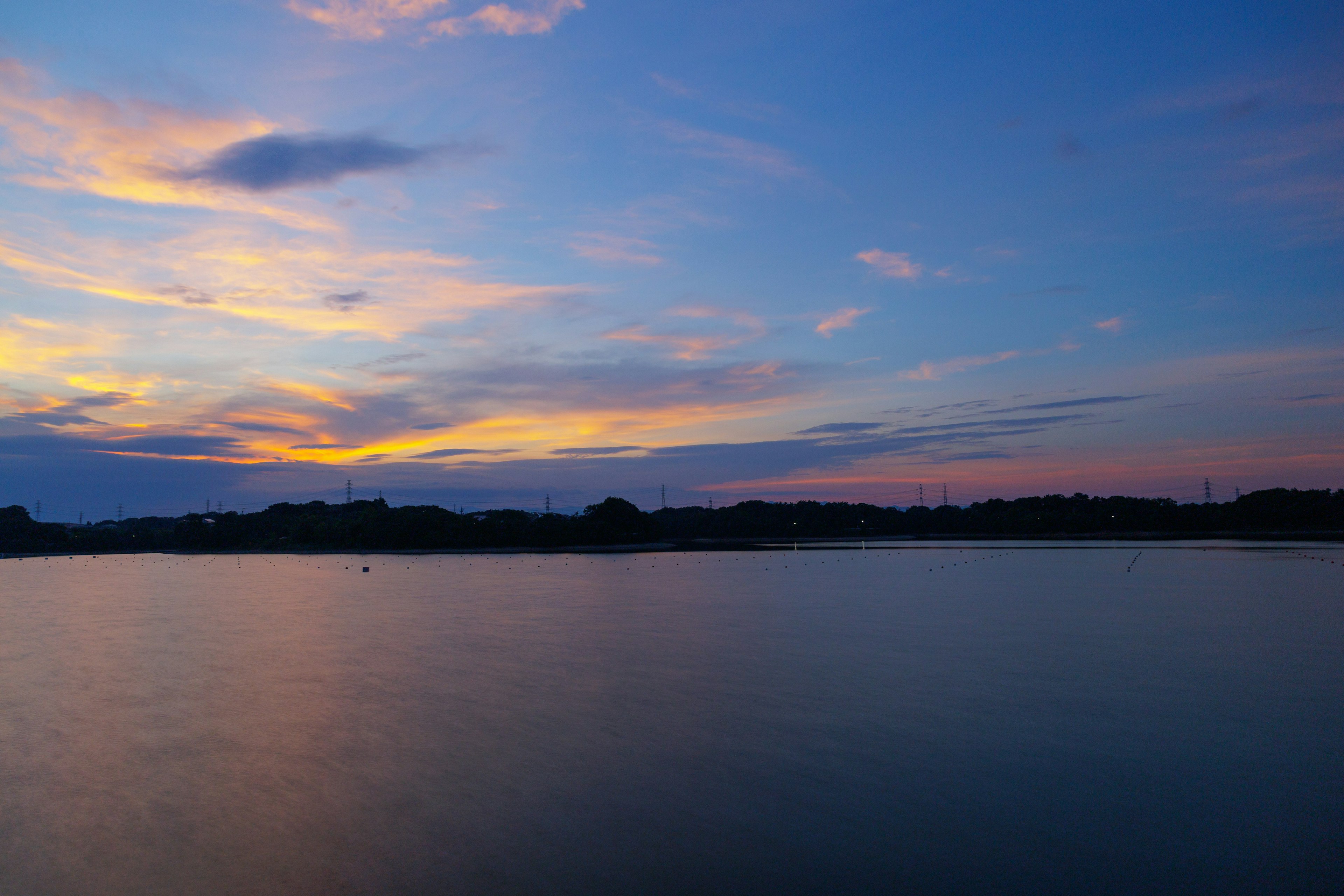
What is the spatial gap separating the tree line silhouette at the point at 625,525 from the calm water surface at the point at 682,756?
100 m

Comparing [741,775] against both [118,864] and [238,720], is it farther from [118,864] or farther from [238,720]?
[238,720]

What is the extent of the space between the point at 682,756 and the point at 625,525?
120988 mm

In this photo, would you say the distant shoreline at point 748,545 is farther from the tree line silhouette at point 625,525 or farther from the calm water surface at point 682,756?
the calm water surface at point 682,756

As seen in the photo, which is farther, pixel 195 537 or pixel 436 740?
pixel 195 537

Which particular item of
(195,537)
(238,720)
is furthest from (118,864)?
(195,537)

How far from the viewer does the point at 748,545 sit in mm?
127688

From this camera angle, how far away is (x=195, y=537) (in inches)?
5615

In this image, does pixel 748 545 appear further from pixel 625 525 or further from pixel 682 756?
pixel 682 756

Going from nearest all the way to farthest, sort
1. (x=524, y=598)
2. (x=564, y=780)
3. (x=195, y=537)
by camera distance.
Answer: (x=564, y=780), (x=524, y=598), (x=195, y=537)

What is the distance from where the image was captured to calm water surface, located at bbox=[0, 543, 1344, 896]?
8344mm

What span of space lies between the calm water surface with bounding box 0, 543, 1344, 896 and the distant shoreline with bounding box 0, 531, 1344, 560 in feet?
272

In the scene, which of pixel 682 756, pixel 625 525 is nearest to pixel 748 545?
pixel 625 525

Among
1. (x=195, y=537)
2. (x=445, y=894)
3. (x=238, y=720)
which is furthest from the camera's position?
(x=195, y=537)

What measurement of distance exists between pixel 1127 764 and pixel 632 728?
759 cm
